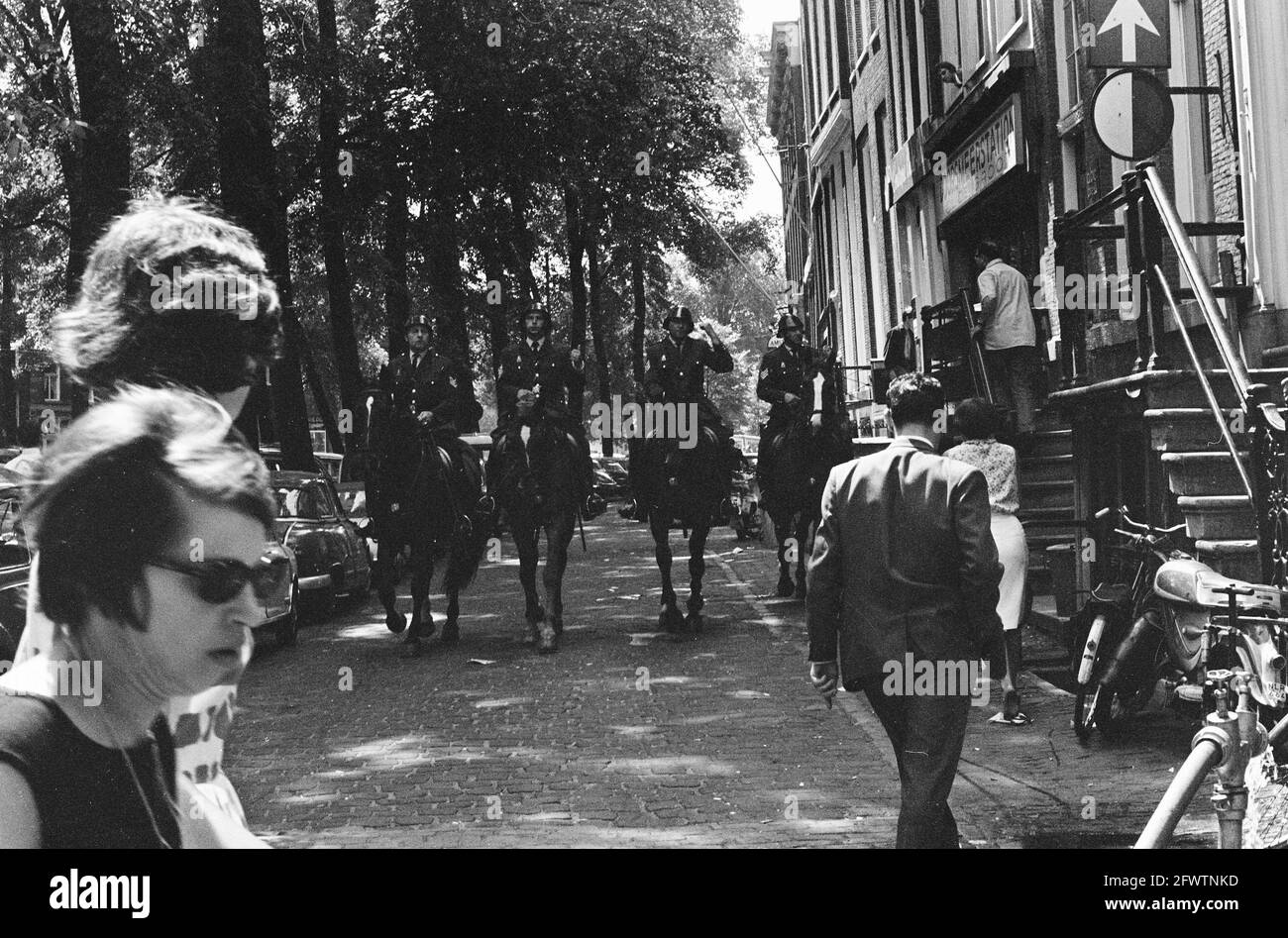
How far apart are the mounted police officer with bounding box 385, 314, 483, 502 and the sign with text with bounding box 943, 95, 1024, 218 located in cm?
720

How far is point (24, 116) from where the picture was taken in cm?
1089

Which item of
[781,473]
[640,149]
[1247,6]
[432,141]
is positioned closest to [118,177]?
[432,141]

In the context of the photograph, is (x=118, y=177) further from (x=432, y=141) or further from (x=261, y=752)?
(x=261, y=752)

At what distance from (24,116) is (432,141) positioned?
10599 mm

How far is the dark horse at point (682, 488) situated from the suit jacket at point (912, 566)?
7.16 meters

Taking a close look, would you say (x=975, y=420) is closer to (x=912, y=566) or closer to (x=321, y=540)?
(x=912, y=566)

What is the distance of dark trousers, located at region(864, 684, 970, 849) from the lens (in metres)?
4.66

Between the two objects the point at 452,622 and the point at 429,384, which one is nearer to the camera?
the point at 429,384

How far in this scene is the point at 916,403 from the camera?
5.07 m

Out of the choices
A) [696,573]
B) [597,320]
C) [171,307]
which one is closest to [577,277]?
[597,320]

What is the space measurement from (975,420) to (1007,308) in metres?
5.81

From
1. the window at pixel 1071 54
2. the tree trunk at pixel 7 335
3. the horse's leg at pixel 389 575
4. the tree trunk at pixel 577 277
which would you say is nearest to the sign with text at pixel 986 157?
the window at pixel 1071 54
